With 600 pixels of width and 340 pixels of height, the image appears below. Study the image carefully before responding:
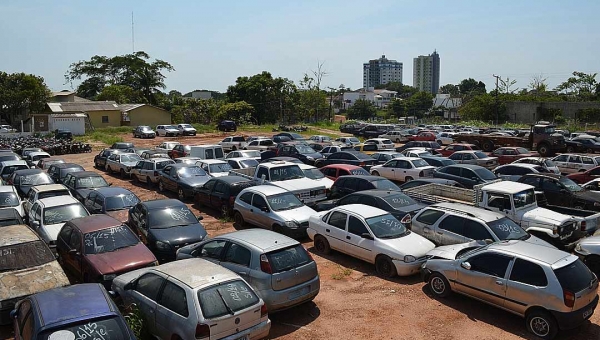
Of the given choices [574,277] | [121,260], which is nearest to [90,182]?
[121,260]

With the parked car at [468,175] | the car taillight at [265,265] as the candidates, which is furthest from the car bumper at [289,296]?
the parked car at [468,175]

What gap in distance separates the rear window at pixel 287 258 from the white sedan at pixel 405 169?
13.3 meters

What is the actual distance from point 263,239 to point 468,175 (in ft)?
39.2

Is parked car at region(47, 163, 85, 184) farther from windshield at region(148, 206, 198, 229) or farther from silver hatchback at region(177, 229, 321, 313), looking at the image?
silver hatchback at region(177, 229, 321, 313)

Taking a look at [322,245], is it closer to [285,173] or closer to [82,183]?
[285,173]

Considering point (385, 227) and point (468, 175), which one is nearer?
point (385, 227)

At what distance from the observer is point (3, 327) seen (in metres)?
8.65

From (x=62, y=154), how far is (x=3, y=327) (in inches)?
1257

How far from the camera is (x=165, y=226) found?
39.8 feet

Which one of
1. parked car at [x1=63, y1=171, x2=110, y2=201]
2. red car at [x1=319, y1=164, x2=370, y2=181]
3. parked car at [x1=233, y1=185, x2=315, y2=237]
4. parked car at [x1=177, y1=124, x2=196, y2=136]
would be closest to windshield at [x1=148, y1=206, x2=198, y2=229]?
parked car at [x1=233, y1=185, x2=315, y2=237]

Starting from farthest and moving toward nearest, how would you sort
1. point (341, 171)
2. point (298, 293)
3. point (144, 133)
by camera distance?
point (144, 133)
point (341, 171)
point (298, 293)

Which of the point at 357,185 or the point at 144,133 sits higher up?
the point at 144,133

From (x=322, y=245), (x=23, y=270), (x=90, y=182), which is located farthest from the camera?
(x=90, y=182)

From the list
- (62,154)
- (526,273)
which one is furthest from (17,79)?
(526,273)
